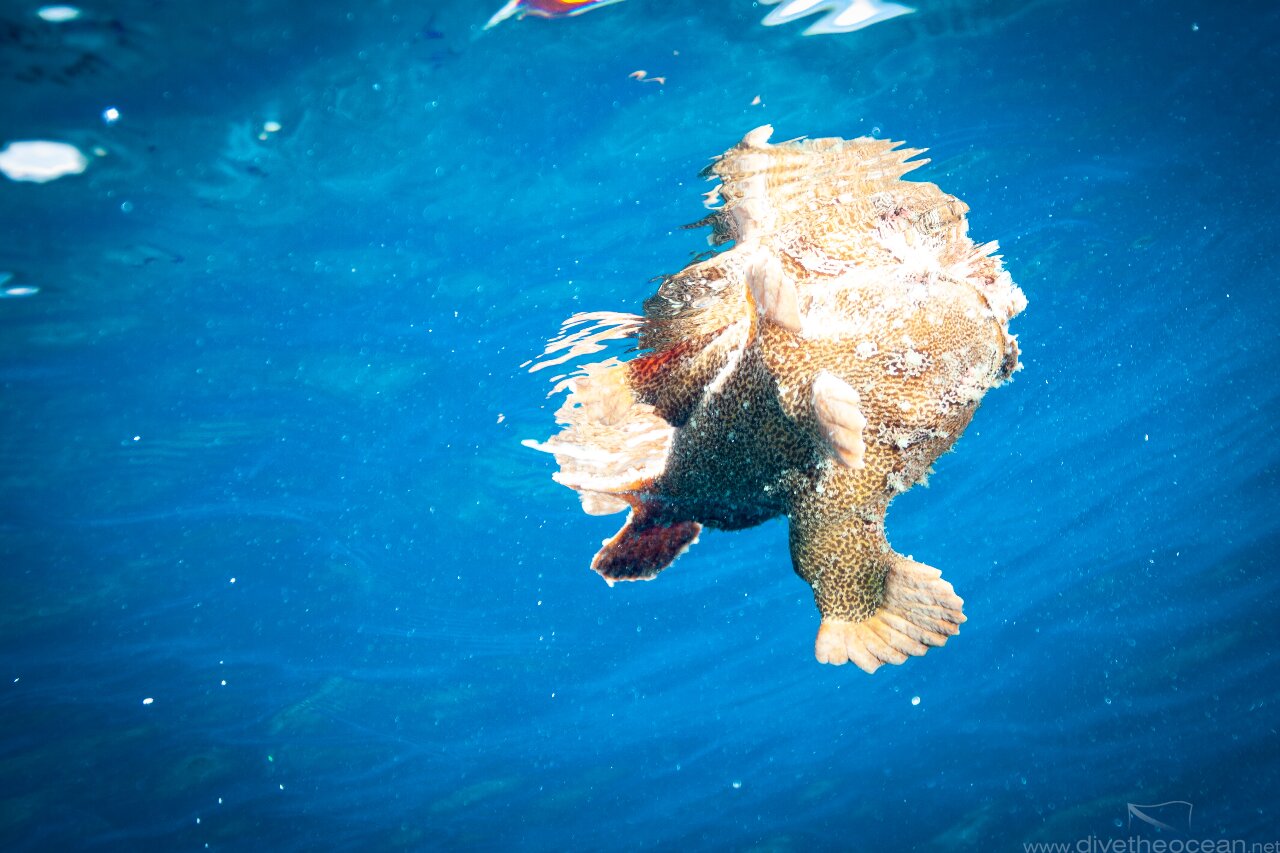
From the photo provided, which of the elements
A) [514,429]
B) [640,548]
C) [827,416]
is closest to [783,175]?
[640,548]

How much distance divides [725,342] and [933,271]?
142 centimetres

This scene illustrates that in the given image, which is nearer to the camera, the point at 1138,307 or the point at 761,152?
the point at 761,152

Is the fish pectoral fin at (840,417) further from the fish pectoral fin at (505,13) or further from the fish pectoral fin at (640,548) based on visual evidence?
the fish pectoral fin at (505,13)

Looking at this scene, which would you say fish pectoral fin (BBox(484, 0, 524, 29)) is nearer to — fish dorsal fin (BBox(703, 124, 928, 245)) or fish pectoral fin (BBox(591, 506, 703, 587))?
fish dorsal fin (BBox(703, 124, 928, 245))

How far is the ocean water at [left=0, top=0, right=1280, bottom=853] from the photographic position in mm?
7652

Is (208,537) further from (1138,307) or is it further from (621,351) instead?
(1138,307)

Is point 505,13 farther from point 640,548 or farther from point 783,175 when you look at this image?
point 640,548

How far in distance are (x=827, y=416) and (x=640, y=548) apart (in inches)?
90.9

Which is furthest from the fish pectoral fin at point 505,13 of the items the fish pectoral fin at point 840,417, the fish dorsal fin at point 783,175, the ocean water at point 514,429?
the fish pectoral fin at point 840,417

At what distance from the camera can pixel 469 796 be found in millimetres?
36781

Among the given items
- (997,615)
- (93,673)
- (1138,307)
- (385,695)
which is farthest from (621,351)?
(997,615)

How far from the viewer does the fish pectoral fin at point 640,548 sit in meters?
5.27

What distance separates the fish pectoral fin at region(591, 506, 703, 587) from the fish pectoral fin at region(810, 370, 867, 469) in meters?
1.95

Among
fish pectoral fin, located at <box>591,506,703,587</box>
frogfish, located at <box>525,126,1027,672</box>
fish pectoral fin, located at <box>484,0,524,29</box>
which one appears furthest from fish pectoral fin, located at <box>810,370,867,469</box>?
fish pectoral fin, located at <box>484,0,524,29</box>
